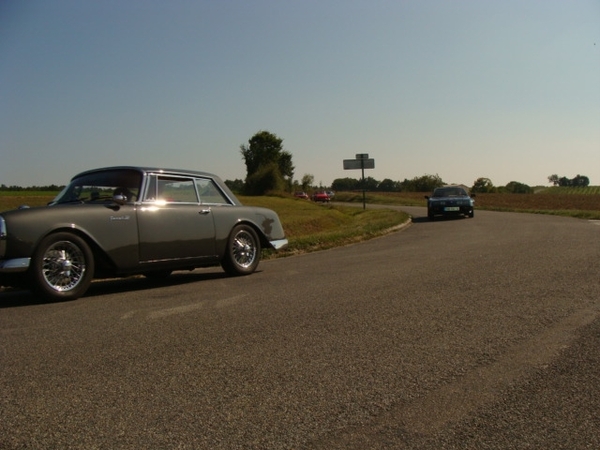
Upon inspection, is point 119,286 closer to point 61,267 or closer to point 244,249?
point 61,267

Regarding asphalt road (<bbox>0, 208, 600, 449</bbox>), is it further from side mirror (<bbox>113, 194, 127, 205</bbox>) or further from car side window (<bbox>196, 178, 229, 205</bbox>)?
car side window (<bbox>196, 178, 229, 205</bbox>)

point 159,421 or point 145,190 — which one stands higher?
point 145,190


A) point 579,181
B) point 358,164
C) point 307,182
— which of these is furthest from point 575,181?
point 358,164

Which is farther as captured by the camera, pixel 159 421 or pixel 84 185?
pixel 84 185

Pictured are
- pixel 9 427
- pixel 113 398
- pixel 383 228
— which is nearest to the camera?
pixel 9 427

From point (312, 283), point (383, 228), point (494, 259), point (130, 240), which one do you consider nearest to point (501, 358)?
point (312, 283)

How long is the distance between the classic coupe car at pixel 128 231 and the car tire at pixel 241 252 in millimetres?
14

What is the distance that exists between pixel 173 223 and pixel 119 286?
4.04ft

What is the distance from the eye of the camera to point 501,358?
3836 millimetres

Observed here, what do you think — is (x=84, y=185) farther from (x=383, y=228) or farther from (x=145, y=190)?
(x=383, y=228)

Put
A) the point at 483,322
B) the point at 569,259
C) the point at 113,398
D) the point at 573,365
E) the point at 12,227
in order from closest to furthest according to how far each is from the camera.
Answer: the point at 113,398 → the point at 573,365 → the point at 483,322 → the point at 12,227 → the point at 569,259

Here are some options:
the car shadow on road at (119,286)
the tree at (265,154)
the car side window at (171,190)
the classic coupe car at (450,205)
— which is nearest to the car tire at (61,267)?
the car shadow on road at (119,286)

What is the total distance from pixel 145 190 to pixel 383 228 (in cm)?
1114

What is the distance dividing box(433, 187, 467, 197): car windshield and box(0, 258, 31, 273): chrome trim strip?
21.3m
